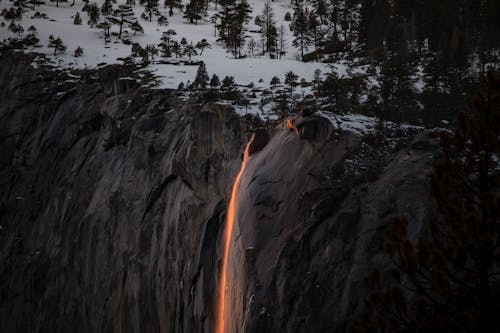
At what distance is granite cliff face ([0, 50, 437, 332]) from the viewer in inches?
521

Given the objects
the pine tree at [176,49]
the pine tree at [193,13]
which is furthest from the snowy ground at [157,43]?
the pine tree at [176,49]

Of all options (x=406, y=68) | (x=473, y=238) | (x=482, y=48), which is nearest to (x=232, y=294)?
(x=473, y=238)

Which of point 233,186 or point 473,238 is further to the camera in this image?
point 233,186

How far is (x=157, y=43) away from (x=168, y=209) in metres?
35.0

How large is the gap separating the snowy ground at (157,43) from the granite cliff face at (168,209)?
4.39 meters

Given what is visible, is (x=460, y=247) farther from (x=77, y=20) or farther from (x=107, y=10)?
(x=107, y=10)

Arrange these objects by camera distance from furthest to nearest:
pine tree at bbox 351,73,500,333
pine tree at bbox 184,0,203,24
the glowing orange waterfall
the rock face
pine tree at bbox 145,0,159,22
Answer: pine tree at bbox 184,0,203,24 → pine tree at bbox 145,0,159,22 → the rock face → the glowing orange waterfall → pine tree at bbox 351,73,500,333

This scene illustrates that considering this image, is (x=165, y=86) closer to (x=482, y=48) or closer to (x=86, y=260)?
(x=86, y=260)

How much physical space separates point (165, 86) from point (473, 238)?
26388 millimetres

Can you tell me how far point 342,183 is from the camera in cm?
1458

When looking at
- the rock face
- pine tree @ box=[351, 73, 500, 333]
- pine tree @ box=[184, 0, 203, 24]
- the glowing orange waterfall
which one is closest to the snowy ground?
pine tree @ box=[184, 0, 203, 24]

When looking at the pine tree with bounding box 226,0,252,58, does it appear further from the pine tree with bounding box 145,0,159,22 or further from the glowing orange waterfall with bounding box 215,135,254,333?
the glowing orange waterfall with bounding box 215,135,254,333

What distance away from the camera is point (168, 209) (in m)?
24.2

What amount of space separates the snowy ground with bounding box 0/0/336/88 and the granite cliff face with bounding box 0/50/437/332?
4393 mm
